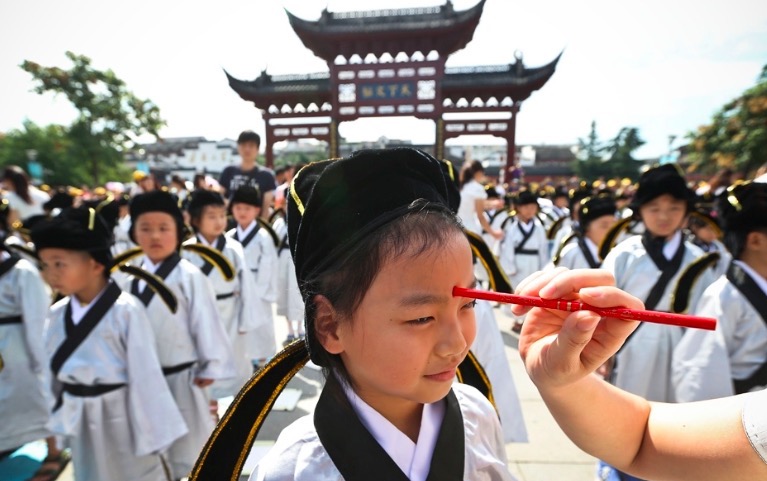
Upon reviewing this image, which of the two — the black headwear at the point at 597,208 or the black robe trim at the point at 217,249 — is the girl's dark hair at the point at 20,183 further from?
the black headwear at the point at 597,208

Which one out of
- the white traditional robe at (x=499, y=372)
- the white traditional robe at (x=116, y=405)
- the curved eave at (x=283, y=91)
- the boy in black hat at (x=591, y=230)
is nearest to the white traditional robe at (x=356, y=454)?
the white traditional robe at (x=499, y=372)

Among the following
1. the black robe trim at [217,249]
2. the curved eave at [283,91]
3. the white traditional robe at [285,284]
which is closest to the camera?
the black robe trim at [217,249]

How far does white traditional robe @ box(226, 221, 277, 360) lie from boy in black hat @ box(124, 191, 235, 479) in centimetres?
144

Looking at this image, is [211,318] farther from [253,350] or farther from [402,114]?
[402,114]

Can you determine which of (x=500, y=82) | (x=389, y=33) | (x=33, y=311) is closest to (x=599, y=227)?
(x=33, y=311)

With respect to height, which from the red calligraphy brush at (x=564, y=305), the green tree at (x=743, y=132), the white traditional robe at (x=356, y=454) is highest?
the green tree at (x=743, y=132)

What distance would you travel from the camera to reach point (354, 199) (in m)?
0.85

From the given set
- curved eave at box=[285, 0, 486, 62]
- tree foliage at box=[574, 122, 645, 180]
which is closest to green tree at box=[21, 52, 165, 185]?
curved eave at box=[285, 0, 486, 62]

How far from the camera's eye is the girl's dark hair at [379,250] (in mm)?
815

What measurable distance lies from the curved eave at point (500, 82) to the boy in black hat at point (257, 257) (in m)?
17.5

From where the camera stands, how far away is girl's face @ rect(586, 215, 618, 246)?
12.7 ft

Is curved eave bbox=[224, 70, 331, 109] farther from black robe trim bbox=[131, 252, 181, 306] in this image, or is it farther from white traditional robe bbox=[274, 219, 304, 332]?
black robe trim bbox=[131, 252, 181, 306]

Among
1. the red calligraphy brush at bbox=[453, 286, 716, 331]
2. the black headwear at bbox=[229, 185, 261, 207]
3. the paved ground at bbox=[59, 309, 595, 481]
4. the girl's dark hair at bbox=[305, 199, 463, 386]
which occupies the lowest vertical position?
the paved ground at bbox=[59, 309, 595, 481]

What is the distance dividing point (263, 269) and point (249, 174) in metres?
1.50
